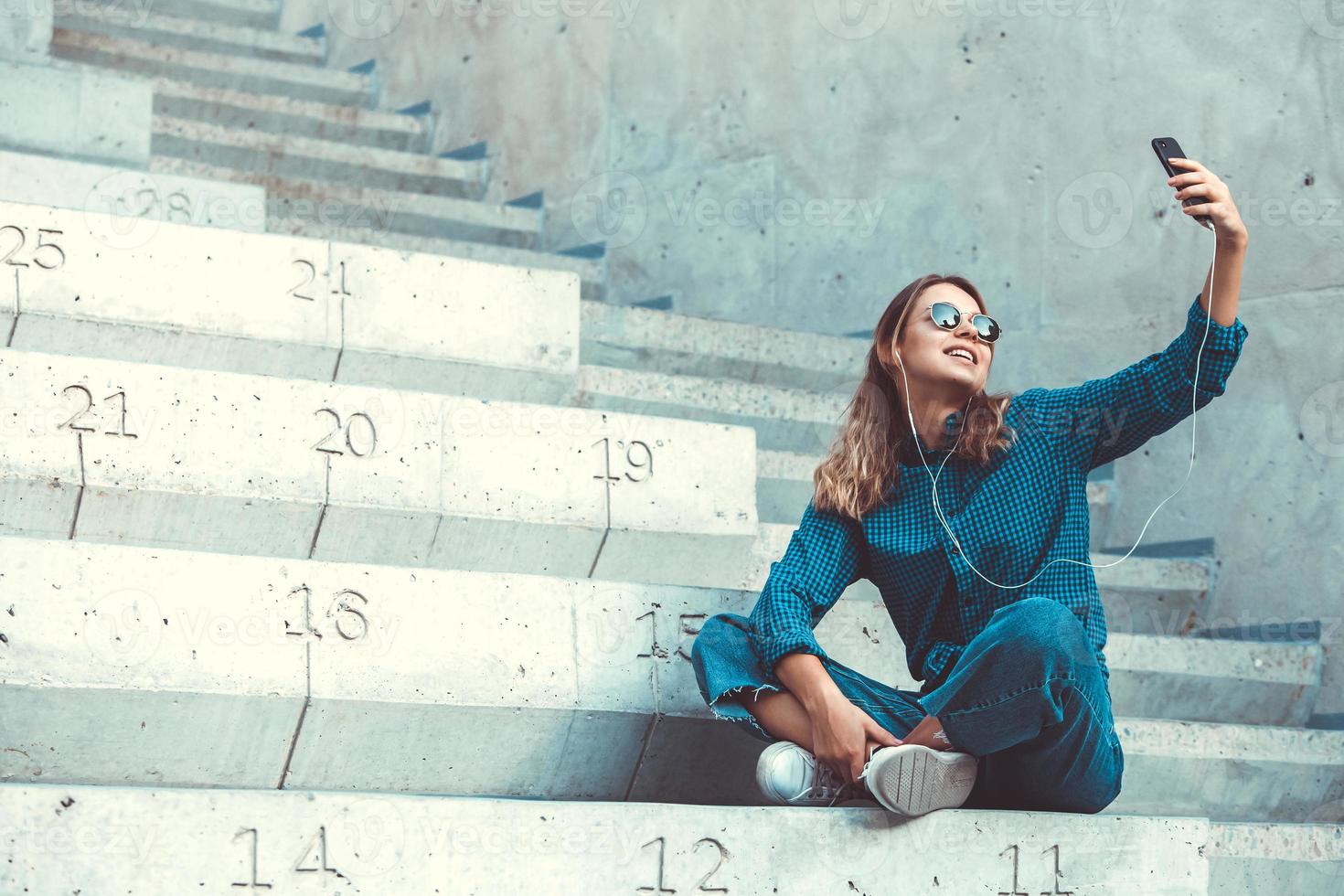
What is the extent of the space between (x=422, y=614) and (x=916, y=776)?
824 millimetres

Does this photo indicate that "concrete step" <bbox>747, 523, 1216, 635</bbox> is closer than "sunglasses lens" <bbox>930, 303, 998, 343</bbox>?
No

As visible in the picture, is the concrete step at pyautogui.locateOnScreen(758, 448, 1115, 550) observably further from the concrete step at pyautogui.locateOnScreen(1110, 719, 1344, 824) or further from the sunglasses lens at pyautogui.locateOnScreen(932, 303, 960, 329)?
the sunglasses lens at pyautogui.locateOnScreen(932, 303, 960, 329)

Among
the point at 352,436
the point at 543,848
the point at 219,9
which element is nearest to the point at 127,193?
the point at 352,436

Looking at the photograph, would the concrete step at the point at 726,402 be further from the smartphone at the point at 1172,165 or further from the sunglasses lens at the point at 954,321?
the smartphone at the point at 1172,165

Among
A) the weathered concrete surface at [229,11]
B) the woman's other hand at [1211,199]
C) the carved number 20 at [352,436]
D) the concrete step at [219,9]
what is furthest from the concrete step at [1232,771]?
the weathered concrete surface at [229,11]

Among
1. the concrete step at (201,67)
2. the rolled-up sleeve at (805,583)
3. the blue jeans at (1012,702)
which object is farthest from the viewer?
the concrete step at (201,67)

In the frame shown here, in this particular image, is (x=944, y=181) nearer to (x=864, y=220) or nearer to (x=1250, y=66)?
(x=864, y=220)

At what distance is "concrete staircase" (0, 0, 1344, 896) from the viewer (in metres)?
2.38

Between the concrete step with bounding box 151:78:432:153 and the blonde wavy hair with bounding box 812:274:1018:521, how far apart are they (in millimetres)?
3705

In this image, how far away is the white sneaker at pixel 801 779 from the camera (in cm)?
255

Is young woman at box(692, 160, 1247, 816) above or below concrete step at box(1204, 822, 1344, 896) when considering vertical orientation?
above

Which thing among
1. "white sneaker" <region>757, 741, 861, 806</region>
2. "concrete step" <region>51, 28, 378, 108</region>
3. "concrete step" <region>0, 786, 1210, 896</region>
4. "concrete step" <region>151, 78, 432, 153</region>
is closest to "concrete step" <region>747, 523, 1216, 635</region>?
"concrete step" <region>0, 786, 1210, 896</region>

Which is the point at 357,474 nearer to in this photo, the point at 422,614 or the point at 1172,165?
the point at 422,614

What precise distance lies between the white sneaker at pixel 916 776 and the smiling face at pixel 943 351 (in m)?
0.61
